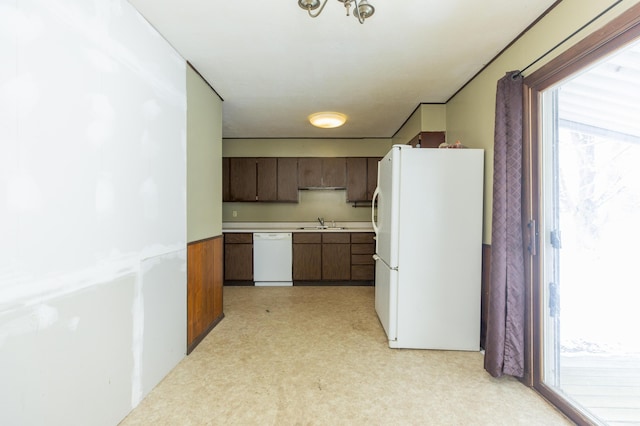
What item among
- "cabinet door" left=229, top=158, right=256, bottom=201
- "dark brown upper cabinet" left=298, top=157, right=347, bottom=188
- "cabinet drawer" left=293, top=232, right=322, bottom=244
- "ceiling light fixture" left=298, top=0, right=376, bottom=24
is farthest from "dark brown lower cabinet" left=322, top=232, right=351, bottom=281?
"ceiling light fixture" left=298, top=0, right=376, bottom=24

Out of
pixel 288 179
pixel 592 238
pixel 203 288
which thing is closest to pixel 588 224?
pixel 592 238

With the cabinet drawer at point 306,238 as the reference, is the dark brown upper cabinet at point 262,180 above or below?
above

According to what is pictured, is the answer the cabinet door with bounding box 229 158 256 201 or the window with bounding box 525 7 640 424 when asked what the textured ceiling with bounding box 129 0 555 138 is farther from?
the cabinet door with bounding box 229 158 256 201

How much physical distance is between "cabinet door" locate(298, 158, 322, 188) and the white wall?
9.67 feet

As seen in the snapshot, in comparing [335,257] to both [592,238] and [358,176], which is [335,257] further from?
[592,238]

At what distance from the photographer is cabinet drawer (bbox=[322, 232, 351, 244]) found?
15.0ft

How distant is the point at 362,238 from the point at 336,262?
21.6 inches

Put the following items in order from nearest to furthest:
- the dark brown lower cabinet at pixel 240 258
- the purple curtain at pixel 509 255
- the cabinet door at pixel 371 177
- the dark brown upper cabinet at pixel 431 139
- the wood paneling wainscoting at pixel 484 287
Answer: the purple curtain at pixel 509 255, the wood paneling wainscoting at pixel 484 287, the dark brown upper cabinet at pixel 431 139, the dark brown lower cabinet at pixel 240 258, the cabinet door at pixel 371 177

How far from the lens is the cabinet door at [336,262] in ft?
14.9

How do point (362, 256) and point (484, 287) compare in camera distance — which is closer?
point (484, 287)

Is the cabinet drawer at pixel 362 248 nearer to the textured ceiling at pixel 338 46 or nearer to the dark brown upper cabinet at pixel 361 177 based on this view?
the dark brown upper cabinet at pixel 361 177

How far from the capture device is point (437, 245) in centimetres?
245

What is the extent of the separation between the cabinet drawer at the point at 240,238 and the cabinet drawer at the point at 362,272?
1647 mm

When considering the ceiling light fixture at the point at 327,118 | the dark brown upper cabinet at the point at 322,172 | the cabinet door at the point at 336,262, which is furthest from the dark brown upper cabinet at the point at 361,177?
the ceiling light fixture at the point at 327,118
